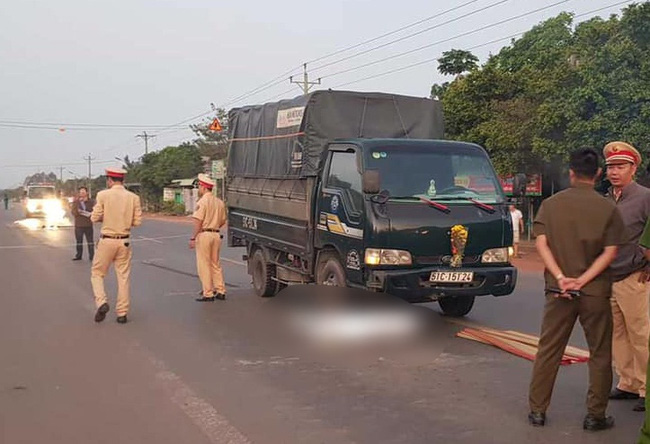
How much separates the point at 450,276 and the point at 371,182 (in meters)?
1.26

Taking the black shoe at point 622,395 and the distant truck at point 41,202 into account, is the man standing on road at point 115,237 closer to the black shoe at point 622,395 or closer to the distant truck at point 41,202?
the black shoe at point 622,395

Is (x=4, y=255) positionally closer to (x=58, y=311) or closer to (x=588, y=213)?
(x=58, y=311)

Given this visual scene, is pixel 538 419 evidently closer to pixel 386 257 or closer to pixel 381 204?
pixel 386 257

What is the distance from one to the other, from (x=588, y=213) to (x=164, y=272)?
10.8m

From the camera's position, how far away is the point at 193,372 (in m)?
6.18

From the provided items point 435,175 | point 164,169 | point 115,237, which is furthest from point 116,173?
point 164,169

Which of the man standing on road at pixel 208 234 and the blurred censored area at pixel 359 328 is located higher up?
the man standing on road at pixel 208 234

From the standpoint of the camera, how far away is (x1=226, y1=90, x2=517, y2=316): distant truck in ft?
23.6

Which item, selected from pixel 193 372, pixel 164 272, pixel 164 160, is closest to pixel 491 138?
pixel 164 272

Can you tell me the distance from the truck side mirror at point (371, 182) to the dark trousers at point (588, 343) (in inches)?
112

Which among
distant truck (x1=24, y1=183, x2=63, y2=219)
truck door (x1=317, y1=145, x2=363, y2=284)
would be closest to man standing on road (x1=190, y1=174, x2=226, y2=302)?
truck door (x1=317, y1=145, x2=363, y2=284)

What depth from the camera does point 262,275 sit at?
10.4 meters

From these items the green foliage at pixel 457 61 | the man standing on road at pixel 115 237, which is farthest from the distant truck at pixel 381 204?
the green foliage at pixel 457 61

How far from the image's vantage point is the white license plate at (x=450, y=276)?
23.5ft
